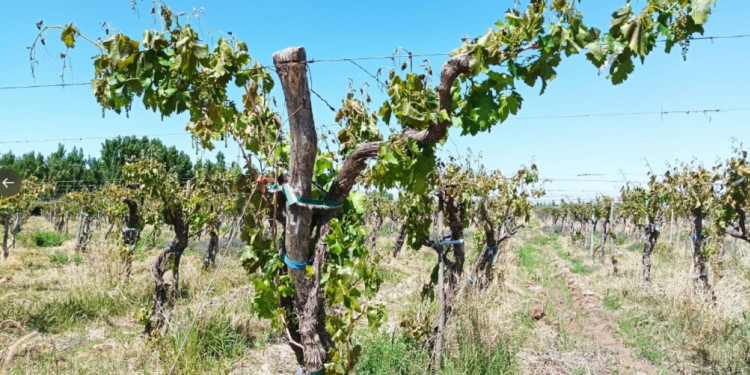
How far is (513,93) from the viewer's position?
2248 millimetres

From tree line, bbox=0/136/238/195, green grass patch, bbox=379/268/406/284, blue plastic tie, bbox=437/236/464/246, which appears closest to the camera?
blue plastic tie, bbox=437/236/464/246

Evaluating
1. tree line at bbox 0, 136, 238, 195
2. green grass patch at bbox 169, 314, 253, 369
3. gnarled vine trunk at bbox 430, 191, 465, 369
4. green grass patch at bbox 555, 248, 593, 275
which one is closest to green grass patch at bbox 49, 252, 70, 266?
green grass patch at bbox 169, 314, 253, 369

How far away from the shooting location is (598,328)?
696cm

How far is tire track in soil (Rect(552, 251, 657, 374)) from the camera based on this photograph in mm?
5432

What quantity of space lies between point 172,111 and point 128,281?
6.29 meters

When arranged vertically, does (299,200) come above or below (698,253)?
above

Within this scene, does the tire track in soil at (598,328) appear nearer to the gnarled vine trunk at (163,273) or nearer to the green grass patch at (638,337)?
the green grass patch at (638,337)

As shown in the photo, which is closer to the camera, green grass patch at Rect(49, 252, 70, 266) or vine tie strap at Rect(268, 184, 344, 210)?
vine tie strap at Rect(268, 184, 344, 210)

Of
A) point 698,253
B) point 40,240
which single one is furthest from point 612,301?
point 40,240

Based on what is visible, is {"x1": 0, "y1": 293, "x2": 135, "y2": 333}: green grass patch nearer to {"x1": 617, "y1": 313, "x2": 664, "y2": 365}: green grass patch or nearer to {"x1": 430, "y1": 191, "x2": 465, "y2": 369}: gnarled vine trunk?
{"x1": 430, "y1": 191, "x2": 465, "y2": 369}: gnarled vine trunk

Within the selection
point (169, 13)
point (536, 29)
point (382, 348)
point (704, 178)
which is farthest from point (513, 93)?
point (704, 178)

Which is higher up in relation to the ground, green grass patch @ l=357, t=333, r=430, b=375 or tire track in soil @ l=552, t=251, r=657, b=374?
green grass patch @ l=357, t=333, r=430, b=375

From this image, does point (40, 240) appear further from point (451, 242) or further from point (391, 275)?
point (451, 242)

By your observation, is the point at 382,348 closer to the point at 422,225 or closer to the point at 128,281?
the point at 422,225
